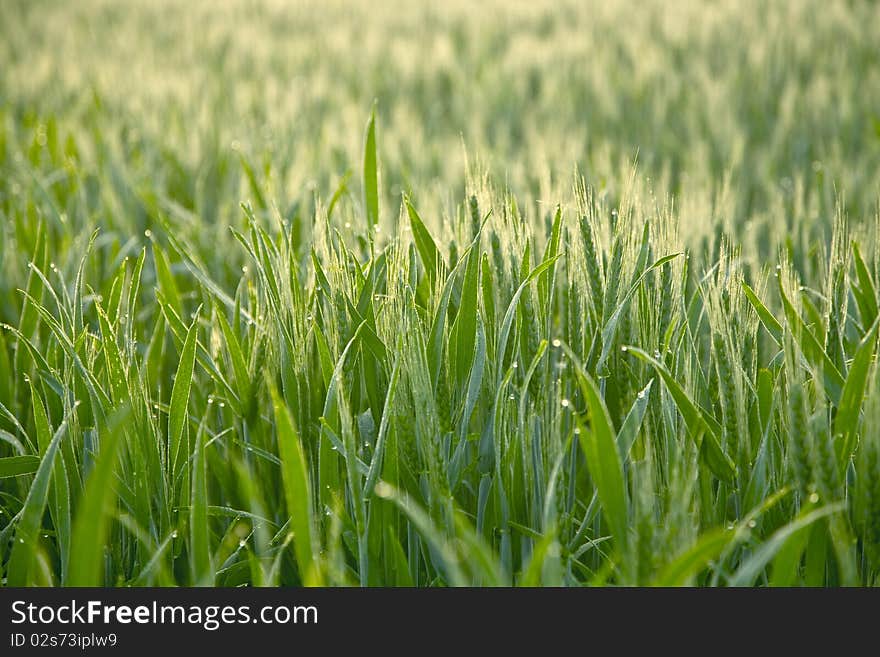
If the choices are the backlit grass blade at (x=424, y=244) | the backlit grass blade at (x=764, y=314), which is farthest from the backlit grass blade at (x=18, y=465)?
the backlit grass blade at (x=764, y=314)

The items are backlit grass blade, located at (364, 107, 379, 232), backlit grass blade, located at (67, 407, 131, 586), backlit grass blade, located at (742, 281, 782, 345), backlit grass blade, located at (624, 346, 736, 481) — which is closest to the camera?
backlit grass blade, located at (67, 407, 131, 586)

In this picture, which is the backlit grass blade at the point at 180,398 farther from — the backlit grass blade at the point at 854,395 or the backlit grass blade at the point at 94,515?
the backlit grass blade at the point at 854,395

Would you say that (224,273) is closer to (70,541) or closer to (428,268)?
(428,268)

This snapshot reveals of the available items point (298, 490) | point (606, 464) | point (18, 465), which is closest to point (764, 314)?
point (606, 464)

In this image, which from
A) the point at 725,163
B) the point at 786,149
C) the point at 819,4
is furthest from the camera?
the point at 819,4

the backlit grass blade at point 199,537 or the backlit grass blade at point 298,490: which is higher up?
the backlit grass blade at point 298,490

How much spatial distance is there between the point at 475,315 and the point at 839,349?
0.36m

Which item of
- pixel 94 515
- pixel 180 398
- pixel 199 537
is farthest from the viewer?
pixel 180 398

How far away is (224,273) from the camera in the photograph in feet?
4.33

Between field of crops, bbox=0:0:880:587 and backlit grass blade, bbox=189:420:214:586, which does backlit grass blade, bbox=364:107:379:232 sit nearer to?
field of crops, bbox=0:0:880:587

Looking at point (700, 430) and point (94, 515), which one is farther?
point (700, 430)

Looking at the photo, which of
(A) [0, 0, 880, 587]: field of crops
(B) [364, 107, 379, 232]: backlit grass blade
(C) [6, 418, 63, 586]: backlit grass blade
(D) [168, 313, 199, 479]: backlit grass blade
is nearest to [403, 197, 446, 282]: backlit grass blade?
(A) [0, 0, 880, 587]: field of crops

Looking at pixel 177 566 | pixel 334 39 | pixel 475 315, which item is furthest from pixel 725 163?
pixel 334 39

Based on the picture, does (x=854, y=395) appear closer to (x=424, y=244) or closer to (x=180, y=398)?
(x=424, y=244)
